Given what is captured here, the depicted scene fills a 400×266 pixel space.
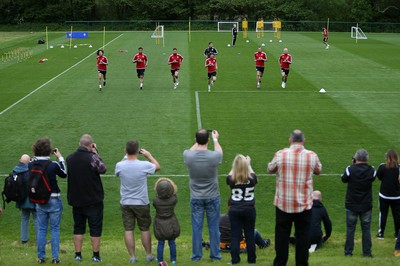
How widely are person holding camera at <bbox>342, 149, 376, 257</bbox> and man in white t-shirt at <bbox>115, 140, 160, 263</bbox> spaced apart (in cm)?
308

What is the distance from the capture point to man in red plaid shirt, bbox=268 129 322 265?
8.52m

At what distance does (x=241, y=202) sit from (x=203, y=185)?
685 millimetres

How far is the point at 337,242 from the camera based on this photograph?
11.6 m

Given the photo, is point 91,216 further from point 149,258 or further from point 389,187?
point 389,187

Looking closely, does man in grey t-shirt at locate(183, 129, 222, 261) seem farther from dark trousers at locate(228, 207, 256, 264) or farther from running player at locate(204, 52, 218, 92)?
running player at locate(204, 52, 218, 92)

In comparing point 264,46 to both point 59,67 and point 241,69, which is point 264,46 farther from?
point 59,67

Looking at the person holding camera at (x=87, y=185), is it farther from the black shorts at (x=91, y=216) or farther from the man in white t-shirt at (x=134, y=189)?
the man in white t-shirt at (x=134, y=189)

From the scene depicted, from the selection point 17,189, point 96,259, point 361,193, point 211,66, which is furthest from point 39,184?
point 211,66

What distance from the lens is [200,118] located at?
2314cm

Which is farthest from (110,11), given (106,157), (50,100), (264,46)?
(106,157)

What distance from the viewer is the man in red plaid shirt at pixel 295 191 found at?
28.0ft

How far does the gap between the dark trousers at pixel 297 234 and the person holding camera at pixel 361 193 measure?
189 centimetres

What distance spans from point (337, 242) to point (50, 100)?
17.8 m

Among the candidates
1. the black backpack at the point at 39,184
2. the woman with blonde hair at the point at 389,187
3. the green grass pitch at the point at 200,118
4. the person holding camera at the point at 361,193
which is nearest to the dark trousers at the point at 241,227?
the green grass pitch at the point at 200,118
